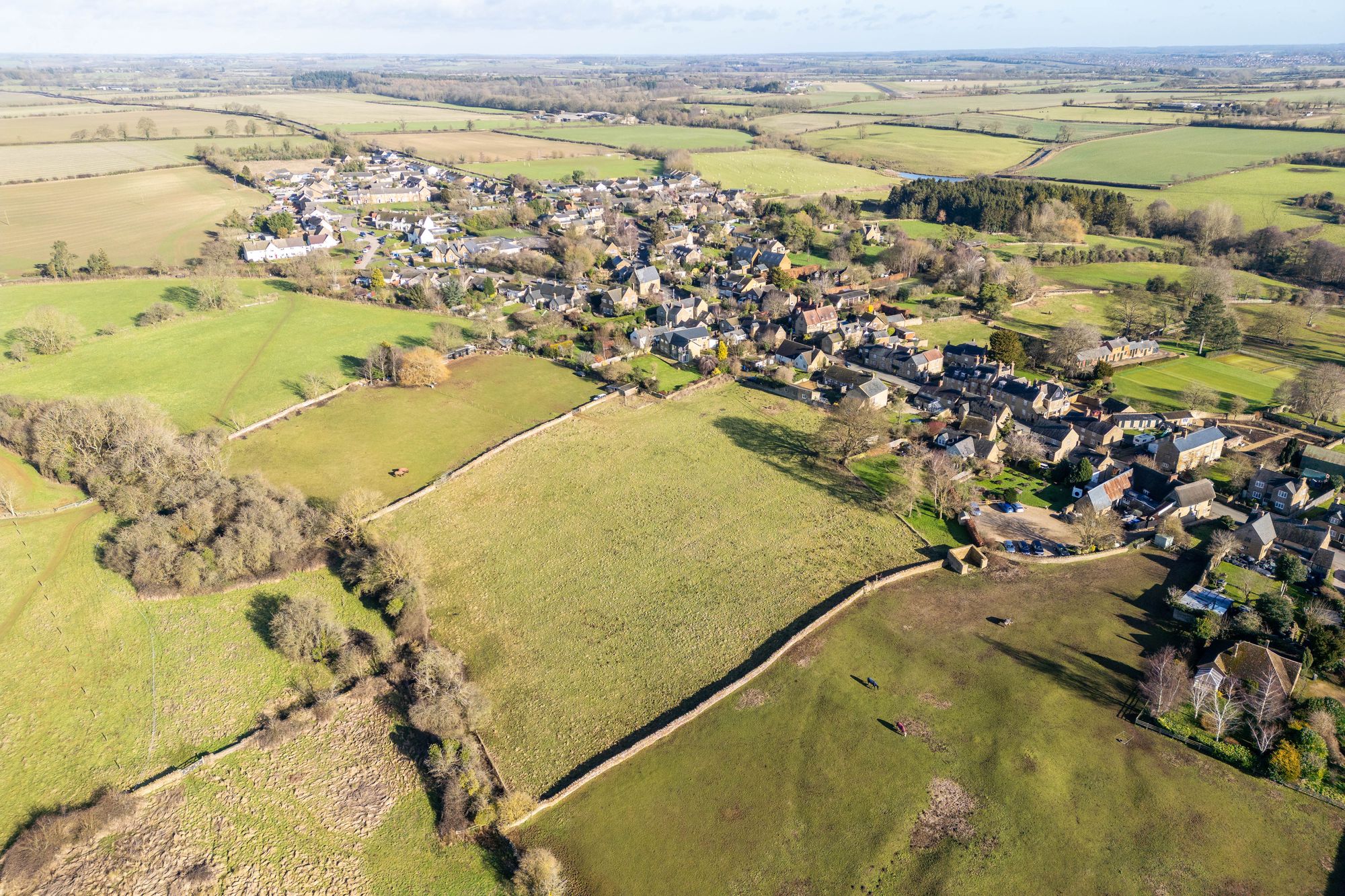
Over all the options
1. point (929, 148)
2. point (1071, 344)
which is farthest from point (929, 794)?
point (929, 148)

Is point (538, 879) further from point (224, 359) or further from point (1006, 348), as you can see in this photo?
point (224, 359)

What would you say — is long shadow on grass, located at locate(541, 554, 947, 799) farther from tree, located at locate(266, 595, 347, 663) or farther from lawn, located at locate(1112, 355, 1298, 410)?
lawn, located at locate(1112, 355, 1298, 410)

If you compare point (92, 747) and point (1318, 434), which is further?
point (1318, 434)

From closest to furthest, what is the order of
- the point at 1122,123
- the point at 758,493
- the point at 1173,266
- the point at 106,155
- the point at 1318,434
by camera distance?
the point at 758,493 → the point at 1318,434 → the point at 1173,266 → the point at 106,155 → the point at 1122,123

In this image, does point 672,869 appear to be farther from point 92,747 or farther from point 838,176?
point 838,176

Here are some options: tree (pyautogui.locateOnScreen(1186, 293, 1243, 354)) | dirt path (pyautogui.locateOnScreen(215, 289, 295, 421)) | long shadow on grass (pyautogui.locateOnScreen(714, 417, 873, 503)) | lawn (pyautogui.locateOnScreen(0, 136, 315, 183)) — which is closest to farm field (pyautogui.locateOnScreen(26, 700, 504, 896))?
long shadow on grass (pyautogui.locateOnScreen(714, 417, 873, 503))

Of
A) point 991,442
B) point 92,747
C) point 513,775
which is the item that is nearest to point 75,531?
point 92,747

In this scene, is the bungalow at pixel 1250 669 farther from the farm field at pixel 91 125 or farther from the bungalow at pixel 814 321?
the farm field at pixel 91 125
